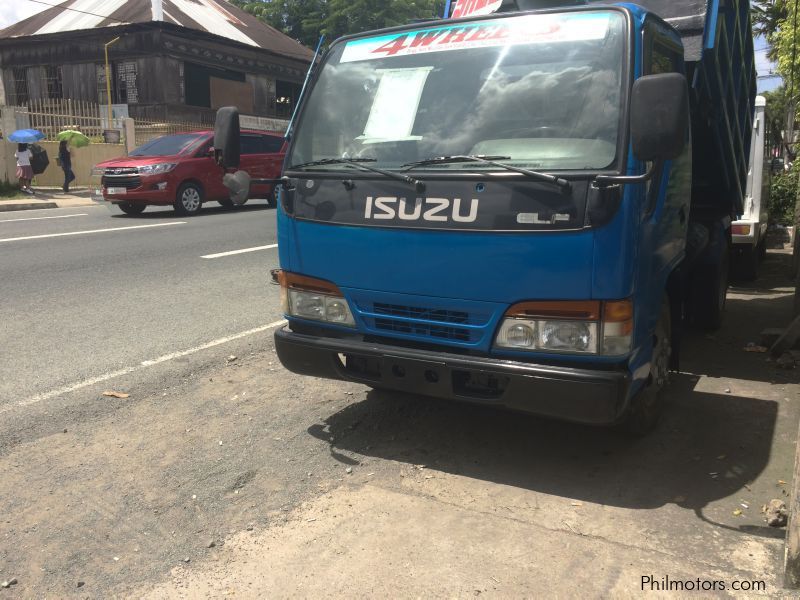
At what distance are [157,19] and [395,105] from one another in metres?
29.9

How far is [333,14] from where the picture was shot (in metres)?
37.1

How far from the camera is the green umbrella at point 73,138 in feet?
74.2

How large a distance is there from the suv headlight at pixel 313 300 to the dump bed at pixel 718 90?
273cm

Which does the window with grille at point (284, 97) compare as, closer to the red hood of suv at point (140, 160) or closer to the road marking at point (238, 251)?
the red hood of suv at point (140, 160)

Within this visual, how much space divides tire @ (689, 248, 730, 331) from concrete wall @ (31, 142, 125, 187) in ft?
75.5

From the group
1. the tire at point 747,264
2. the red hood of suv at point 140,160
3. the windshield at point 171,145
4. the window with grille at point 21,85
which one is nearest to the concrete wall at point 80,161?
the windshield at point 171,145

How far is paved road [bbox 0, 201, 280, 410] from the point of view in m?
5.46

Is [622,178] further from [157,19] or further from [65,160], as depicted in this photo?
[157,19]

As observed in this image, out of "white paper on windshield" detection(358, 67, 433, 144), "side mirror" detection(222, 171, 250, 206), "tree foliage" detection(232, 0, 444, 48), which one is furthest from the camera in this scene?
"tree foliage" detection(232, 0, 444, 48)

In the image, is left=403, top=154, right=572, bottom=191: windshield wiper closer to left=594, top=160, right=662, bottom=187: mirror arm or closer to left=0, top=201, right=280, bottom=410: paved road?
left=594, top=160, right=662, bottom=187: mirror arm

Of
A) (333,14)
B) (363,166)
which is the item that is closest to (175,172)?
(363,166)

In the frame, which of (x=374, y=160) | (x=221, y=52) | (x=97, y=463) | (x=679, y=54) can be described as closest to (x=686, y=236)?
(x=679, y=54)

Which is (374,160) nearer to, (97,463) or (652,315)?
(652,315)

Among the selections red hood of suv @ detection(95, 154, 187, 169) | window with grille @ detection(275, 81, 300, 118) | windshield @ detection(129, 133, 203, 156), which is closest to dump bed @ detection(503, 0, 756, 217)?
red hood of suv @ detection(95, 154, 187, 169)
